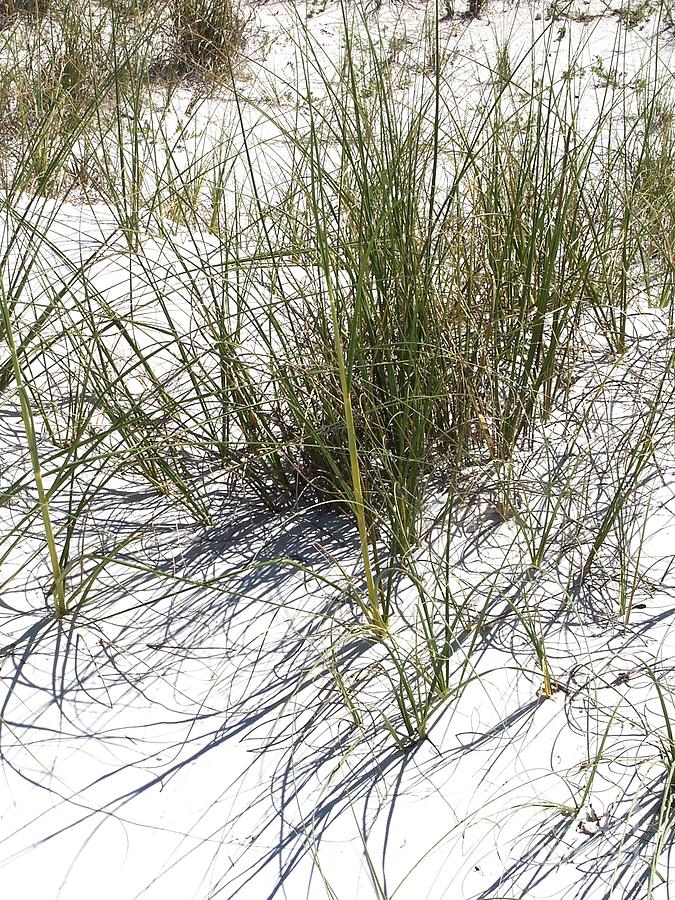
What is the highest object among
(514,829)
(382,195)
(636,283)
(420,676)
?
(382,195)

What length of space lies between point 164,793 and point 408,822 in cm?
34

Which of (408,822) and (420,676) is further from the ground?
(420,676)

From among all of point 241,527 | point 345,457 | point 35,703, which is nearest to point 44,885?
point 35,703

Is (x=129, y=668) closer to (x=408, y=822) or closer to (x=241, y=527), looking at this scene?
(x=241, y=527)

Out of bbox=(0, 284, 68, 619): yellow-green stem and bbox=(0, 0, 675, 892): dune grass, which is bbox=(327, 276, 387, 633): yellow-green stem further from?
bbox=(0, 284, 68, 619): yellow-green stem

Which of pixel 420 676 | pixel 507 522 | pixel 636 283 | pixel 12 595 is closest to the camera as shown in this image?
pixel 420 676

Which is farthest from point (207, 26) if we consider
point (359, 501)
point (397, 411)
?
point (359, 501)

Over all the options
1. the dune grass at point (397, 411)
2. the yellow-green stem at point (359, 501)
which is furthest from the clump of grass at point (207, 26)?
the yellow-green stem at point (359, 501)

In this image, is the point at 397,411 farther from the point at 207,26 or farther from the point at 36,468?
the point at 207,26

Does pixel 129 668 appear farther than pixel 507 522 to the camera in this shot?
No

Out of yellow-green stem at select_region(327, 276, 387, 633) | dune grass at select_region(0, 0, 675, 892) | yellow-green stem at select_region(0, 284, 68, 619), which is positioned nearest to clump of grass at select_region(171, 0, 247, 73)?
dune grass at select_region(0, 0, 675, 892)

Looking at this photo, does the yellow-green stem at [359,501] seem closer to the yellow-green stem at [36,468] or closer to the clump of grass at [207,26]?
the yellow-green stem at [36,468]

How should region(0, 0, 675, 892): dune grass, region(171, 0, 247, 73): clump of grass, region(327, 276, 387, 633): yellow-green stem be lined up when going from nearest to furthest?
1. region(327, 276, 387, 633): yellow-green stem
2. region(0, 0, 675, 892): dune grass
3. region(171, 0, 247, 73): clump of grass

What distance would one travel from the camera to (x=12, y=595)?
5.65 ft
